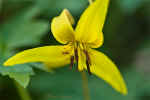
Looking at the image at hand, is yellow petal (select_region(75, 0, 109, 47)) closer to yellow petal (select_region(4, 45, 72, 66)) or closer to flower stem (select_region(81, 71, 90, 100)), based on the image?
yellow petal (select_region(4, 45, 72, 66))

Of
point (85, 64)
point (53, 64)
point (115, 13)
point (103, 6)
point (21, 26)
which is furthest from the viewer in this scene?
point (115, 13)

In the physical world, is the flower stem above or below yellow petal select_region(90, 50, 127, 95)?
below

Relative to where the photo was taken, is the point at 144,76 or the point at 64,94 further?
the point at 144,76

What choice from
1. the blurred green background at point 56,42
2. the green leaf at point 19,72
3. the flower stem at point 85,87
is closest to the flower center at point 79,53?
the green leaf at point 19,72

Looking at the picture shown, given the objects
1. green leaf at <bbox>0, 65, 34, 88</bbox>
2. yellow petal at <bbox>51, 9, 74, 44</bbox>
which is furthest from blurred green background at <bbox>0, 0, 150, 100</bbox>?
yellow petal at <bbox>51, 9, 74, 44</bbox>

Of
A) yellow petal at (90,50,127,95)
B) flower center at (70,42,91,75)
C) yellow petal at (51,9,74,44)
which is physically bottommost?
yellow petal at (90,50,127,95)

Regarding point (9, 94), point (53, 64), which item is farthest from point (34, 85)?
point (53, 64)

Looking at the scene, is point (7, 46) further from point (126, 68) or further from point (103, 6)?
point (126, 68)

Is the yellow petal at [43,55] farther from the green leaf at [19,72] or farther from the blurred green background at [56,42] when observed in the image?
the blurred green background at [56,42]

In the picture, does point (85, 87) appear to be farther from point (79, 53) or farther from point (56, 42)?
point (79, 53)
